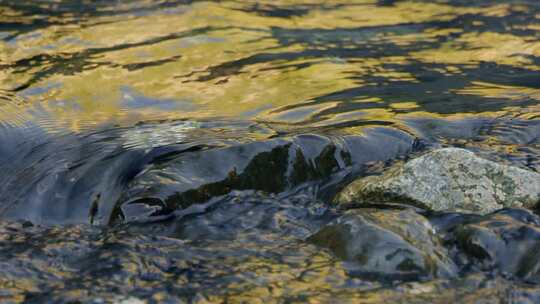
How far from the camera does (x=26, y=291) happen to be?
3.67m

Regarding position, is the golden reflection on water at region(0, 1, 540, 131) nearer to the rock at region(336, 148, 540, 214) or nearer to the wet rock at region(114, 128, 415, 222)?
the wet rock at region(114, 128, 415, 222)

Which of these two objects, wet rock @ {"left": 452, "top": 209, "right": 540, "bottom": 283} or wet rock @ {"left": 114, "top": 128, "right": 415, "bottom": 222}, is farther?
wet rock @ {"left": 114, "top": 128, "right": 415, "bottom": 222}

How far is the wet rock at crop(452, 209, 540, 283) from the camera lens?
390 centimetres

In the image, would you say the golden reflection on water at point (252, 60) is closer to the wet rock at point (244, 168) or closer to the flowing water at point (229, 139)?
the flowing water at point (229, 139)

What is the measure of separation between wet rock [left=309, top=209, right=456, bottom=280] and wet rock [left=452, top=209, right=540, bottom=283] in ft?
0.48

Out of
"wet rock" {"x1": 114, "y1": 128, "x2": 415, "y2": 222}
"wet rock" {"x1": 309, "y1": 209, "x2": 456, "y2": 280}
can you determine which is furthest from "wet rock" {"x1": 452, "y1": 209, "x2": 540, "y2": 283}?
"wet rock" {"x1": 114, "y1": 128, "x2": 415, "y2": 222}

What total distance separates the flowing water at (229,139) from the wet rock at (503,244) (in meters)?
0.02

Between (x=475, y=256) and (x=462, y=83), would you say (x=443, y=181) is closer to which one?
(x=475, y=256)

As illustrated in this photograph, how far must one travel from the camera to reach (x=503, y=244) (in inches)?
159

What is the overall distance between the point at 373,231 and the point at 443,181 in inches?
32.7

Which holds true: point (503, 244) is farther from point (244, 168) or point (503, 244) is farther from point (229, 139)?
point (229, 139)

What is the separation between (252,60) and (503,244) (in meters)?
4.11

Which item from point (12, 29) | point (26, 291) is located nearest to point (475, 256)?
point (26, 291)

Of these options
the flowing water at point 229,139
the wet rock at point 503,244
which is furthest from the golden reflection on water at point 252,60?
the wet rock at point 503,244
